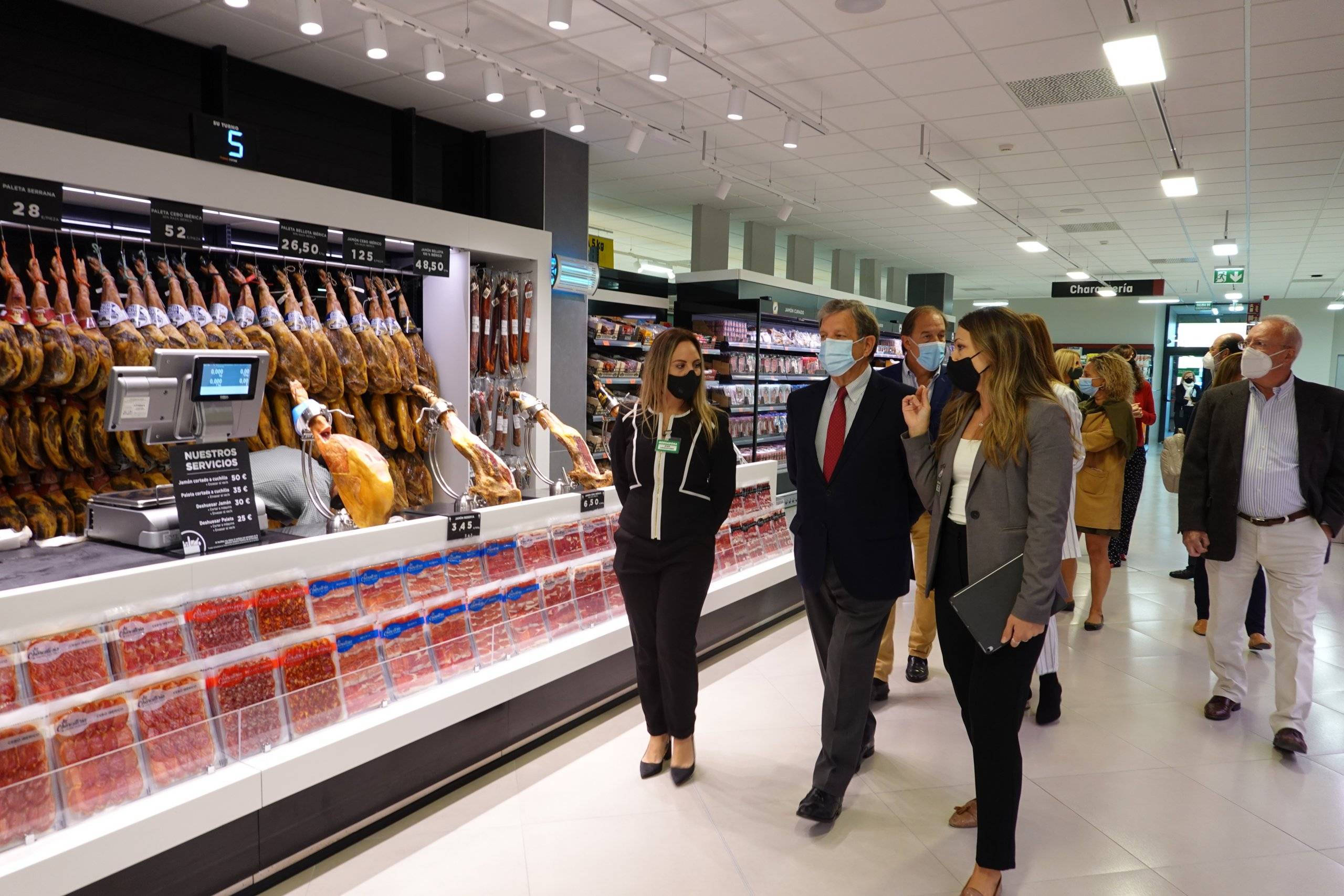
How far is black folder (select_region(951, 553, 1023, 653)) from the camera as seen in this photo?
234 centimetres

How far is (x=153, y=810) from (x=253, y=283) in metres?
3.78

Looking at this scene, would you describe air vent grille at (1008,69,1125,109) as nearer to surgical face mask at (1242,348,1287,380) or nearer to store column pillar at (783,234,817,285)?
surgical face mask at (1242,348,1287,380)

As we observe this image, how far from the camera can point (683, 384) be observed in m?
3.14

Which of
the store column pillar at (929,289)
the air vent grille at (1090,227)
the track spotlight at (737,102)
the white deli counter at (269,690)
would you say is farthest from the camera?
the store column pillar at (929,289)

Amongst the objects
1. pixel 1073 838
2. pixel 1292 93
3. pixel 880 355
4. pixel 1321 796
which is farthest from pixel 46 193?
pixel 880 355

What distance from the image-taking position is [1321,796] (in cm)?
321

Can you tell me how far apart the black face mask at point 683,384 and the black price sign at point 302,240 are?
2.76 m

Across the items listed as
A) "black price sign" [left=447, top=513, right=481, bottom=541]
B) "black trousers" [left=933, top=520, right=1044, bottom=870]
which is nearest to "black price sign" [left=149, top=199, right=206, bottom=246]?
"black price sign" [left=447, top=513, right=481, bottom=541]

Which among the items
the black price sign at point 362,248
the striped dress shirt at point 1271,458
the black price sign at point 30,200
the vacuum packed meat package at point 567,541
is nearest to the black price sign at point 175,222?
the black price sign at point 30,200

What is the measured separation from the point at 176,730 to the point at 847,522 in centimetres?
201

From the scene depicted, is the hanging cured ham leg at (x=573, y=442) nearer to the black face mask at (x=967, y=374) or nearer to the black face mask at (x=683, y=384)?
the black face mask at (x=683, y=384)

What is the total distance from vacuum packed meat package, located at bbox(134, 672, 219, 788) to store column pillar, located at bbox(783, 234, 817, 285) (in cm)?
1010

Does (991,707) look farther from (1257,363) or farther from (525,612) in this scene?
(1257,363)

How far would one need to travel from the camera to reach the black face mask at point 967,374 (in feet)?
8.16
